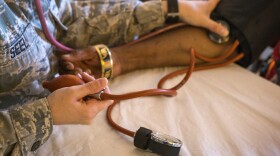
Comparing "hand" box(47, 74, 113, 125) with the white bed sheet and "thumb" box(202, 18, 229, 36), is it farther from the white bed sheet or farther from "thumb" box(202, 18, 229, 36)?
"thumb" box(202, 18, 229, 36)

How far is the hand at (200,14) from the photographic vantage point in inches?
35.7

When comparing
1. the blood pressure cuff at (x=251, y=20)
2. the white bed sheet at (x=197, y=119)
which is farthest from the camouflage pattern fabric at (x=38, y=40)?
the blood pressure cuff at (x=251, y=20)

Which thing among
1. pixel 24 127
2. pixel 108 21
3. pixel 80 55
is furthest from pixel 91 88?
pixel 108 21

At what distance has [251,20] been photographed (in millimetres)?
900

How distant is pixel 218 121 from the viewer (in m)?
0.77

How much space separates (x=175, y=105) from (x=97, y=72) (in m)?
0.23

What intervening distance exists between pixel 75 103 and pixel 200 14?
50 centimetres

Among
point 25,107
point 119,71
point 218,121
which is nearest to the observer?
point 25,107

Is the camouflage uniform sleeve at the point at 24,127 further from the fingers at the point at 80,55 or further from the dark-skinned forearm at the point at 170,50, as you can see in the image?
the dark-skinned forearm at the point at 170,50

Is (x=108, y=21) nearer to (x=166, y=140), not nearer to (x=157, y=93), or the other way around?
(x=157, y=93)

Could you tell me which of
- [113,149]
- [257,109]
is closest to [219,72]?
[257,109]

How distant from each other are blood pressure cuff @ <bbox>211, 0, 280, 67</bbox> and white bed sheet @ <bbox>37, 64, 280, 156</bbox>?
10 cm

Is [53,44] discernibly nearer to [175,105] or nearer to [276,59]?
[175,105]

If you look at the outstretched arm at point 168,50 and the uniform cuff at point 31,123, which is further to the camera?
the outstretched arm at point 168,50
